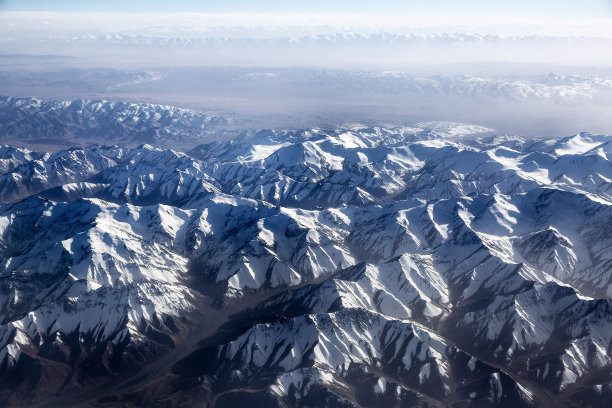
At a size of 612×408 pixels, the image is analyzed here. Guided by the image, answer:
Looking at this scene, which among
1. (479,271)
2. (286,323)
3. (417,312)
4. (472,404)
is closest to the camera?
(472,404)

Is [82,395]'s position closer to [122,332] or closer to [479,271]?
[122,332]

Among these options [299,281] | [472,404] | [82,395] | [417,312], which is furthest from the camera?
[299,281]

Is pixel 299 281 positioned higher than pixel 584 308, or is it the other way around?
pixel 584 308

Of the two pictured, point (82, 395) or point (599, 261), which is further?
point (599, 261)

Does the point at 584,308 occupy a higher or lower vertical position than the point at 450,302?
higher

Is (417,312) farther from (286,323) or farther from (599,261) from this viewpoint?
(599,261)

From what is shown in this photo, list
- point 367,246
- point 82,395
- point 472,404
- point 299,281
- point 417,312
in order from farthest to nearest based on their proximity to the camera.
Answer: point 367,246 < point 299,281 < point 417,312 < point 82,395 < point 472,404

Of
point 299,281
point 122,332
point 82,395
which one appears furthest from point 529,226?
point 82,395

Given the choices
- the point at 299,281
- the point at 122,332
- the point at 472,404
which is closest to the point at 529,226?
the point at 299,281

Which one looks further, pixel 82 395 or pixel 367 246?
pixel 367 246
